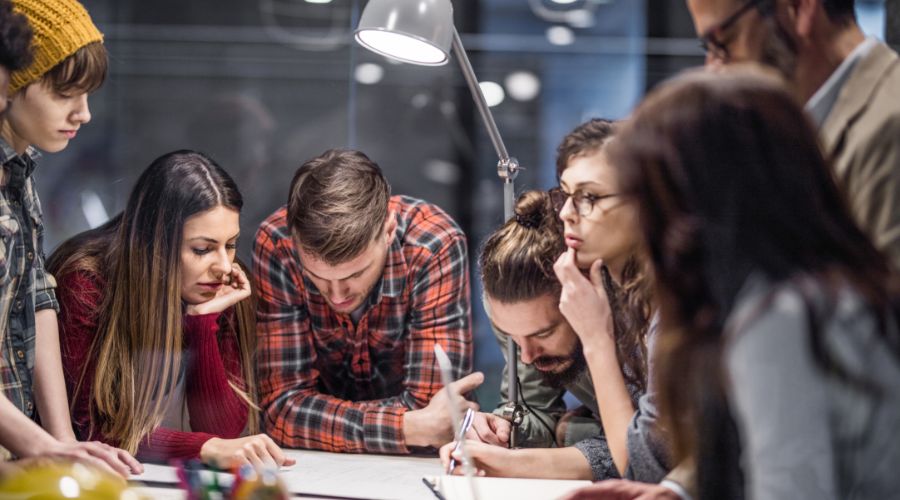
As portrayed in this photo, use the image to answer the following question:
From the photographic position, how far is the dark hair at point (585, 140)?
5.72 feet

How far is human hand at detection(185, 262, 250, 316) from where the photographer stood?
82.4 inches

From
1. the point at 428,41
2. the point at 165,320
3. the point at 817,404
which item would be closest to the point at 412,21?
the point at 428,41

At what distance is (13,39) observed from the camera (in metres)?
1.58

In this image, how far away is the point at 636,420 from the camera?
139 centimetres

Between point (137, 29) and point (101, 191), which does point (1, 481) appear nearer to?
point (101, 191)

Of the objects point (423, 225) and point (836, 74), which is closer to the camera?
point (836, 74)

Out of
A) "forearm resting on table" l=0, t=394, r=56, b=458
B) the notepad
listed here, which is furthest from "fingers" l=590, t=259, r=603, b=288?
"forearm resting on table" l=0, t=394, r=56, b=458

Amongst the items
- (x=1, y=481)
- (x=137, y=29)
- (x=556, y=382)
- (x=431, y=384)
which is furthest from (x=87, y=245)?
(x=1, y=481)

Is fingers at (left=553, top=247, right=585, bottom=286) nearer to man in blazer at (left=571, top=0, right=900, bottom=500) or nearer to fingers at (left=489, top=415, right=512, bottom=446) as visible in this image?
fingers at (left=489, top=415, right=512, bottom=446)

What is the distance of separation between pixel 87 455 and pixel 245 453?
36 cm

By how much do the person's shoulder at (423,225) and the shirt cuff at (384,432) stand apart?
0.40 meters

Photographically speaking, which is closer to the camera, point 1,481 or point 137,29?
point 1,481

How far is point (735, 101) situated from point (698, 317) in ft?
0.68

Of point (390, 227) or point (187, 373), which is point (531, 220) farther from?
point (187, 373)
